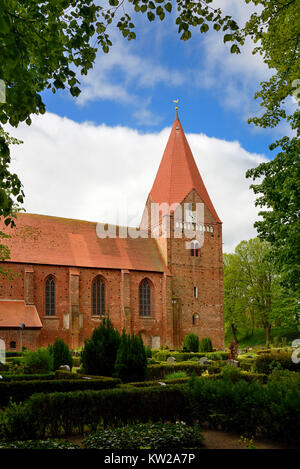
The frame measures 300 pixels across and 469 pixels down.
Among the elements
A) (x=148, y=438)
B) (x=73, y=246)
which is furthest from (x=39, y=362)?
(x=73, y=246)

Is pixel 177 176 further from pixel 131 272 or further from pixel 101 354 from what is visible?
pixel 101 354

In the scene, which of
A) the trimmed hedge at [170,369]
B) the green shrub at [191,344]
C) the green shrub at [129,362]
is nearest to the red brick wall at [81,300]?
the green shrub at [191,344]

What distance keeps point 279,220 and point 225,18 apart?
10774 mm

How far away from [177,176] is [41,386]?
3231cm

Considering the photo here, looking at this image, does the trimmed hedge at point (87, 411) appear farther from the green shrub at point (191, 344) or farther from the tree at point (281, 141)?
the green shrub at point (191, 344)

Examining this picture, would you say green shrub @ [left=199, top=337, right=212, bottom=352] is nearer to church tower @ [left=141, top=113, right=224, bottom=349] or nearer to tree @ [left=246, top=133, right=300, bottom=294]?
church tower @ [left=141, top=113, right=224, bottom=349]

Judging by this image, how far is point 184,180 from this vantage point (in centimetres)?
4234

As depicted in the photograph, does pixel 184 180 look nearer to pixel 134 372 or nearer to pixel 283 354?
pixel 283 354

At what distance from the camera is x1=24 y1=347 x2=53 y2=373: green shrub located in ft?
54.1

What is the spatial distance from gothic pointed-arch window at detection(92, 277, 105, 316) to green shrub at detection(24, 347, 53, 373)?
1912 cm

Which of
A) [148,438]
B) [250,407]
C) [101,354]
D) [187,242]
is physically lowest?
[148,438]

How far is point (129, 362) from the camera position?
14.1 m

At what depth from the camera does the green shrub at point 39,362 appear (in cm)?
1648
